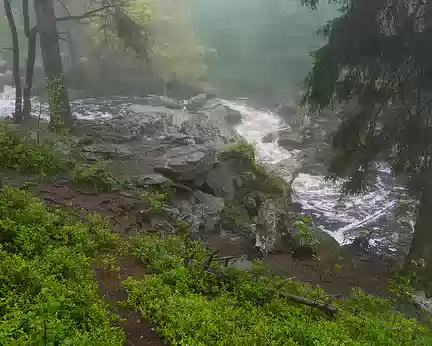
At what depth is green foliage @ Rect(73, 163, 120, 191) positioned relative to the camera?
28.2ft

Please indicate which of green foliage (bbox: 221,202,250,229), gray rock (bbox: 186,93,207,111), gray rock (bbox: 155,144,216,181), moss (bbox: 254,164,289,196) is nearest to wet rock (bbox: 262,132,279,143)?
gray rock (bbox: 186,93,207,111)

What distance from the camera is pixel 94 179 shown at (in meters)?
8.80

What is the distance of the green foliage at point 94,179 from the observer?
8.59 m

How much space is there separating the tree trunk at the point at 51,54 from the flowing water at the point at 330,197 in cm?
587

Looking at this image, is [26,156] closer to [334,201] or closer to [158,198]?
[158,198]

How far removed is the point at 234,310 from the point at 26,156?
5931 millimetres

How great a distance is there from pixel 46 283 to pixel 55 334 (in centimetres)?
83

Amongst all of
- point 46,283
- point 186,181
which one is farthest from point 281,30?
point 46,283

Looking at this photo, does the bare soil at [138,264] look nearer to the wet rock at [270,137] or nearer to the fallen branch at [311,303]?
the fallen branch at [311,303]

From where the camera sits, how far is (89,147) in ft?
36.9

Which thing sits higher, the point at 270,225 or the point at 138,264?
the point at 138,264

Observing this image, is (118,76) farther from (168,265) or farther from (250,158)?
(168,265)

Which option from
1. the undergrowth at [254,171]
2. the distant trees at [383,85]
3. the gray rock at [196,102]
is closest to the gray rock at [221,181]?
the undergrowth at [254,171]

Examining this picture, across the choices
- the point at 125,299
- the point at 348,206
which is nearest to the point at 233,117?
the point at 348,206
